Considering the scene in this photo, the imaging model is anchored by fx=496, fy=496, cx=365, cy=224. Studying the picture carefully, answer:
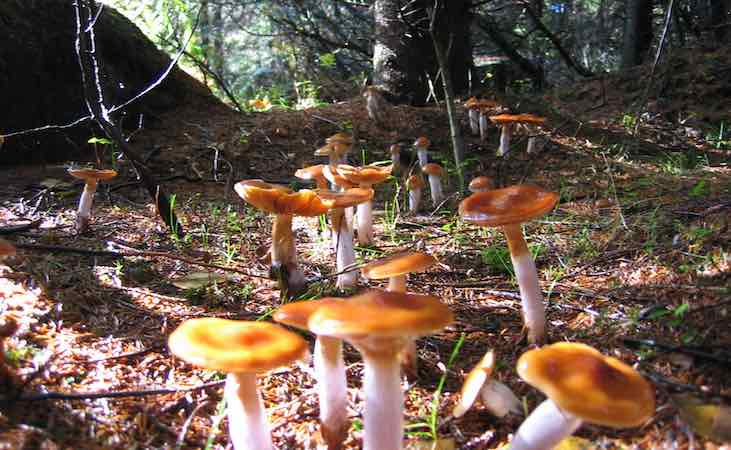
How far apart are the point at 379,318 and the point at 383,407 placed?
40 centimetres

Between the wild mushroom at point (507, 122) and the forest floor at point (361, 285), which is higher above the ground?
the wild mushroom at point (507, 122)

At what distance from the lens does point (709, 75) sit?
7641mm

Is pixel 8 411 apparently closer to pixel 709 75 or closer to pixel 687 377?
pixel 687 377

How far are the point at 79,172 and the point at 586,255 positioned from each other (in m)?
4.17

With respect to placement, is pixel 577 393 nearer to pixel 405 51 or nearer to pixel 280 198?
pixel 280 198

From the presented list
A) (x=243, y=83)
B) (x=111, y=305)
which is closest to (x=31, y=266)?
(x=111, y=305)

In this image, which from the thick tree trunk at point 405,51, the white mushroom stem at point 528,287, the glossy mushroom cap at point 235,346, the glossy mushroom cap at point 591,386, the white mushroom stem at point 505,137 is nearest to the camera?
the glossy mushroom cap at point 591,386

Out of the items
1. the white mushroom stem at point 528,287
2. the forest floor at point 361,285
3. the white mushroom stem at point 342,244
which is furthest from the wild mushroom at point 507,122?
the white mushroom stem at point 528,287

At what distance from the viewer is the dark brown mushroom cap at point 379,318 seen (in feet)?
4.86

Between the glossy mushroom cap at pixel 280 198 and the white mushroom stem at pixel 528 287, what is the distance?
113cm

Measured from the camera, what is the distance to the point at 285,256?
3305 mm

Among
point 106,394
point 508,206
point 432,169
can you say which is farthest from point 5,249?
point 432,169

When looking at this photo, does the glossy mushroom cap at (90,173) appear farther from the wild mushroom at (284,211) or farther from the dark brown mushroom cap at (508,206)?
the dark brown mushroom cap at (508,206)

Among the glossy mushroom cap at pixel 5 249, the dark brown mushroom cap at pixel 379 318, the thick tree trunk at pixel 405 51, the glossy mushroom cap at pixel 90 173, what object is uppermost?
the thick tree trunk at pixel 405 51
